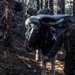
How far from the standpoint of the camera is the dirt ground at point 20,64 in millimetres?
7927

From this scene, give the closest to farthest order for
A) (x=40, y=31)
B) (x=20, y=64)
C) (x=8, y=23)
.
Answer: (x=40, y=31) → (x=20, y=64) → (x=8, y=23)

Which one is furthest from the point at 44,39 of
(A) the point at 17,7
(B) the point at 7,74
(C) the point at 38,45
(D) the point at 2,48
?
(A) the point at 17,7

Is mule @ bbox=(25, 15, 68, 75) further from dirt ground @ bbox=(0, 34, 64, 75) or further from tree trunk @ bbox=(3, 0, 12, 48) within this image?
tree trunk @ bbox=(3, 0, 12, 48)

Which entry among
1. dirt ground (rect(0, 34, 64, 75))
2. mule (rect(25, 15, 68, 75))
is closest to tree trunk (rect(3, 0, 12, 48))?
dirt ground (rect(0, 34, 64, 75))

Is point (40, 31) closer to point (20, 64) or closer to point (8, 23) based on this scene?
point (20, 64)

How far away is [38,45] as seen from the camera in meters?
6.85

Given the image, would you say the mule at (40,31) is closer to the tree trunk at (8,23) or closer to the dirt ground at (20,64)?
the dirt ground at (20,64)

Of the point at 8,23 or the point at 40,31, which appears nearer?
the point at 40,31

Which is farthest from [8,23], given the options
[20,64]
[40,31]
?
[40,31]

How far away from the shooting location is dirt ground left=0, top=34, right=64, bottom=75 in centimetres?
793

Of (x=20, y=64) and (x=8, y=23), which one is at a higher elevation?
(x=8, y=23)

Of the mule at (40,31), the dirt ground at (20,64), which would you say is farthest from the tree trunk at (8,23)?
the mule at (40,31)

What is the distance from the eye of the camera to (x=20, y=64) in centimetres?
881

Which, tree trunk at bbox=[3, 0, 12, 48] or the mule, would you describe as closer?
the mule
